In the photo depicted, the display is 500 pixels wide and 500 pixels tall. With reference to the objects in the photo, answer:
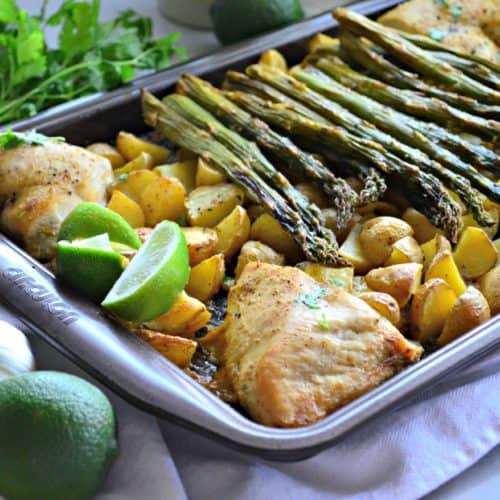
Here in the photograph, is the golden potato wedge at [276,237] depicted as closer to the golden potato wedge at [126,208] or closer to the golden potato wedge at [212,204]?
the golden potato wedge at [212,204]

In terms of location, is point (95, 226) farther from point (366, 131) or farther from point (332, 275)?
point (366, 131)

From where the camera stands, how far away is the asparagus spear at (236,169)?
2068mm

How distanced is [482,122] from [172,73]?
2.95ft

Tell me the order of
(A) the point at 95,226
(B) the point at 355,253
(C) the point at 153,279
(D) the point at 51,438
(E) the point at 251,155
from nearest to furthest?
(D) the point at 51,438
(C) the point at 153,279
(A) the point at 95,226
(B) the point at 355,253
(E) the point at 251,155

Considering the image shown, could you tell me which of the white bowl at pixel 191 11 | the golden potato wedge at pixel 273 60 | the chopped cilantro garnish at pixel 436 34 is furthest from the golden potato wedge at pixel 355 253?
the white bowl at pixel 191 11

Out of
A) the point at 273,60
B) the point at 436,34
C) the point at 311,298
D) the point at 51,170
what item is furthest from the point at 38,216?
the point at 436,34

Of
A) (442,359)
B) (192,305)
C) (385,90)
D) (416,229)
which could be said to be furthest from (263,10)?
(442,359)

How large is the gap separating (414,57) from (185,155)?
0.71 metres

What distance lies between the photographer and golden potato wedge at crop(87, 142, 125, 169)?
250 centimetres

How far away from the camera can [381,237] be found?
210cm

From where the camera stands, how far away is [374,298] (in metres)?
1.88

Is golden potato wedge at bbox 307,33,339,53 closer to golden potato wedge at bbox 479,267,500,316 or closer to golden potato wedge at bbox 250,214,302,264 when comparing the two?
golden potato wedge at bbox 250,214,302,264

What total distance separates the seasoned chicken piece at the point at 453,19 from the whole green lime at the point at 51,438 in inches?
68.4

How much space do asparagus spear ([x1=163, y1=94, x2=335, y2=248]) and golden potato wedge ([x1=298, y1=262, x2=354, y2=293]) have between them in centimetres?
9
